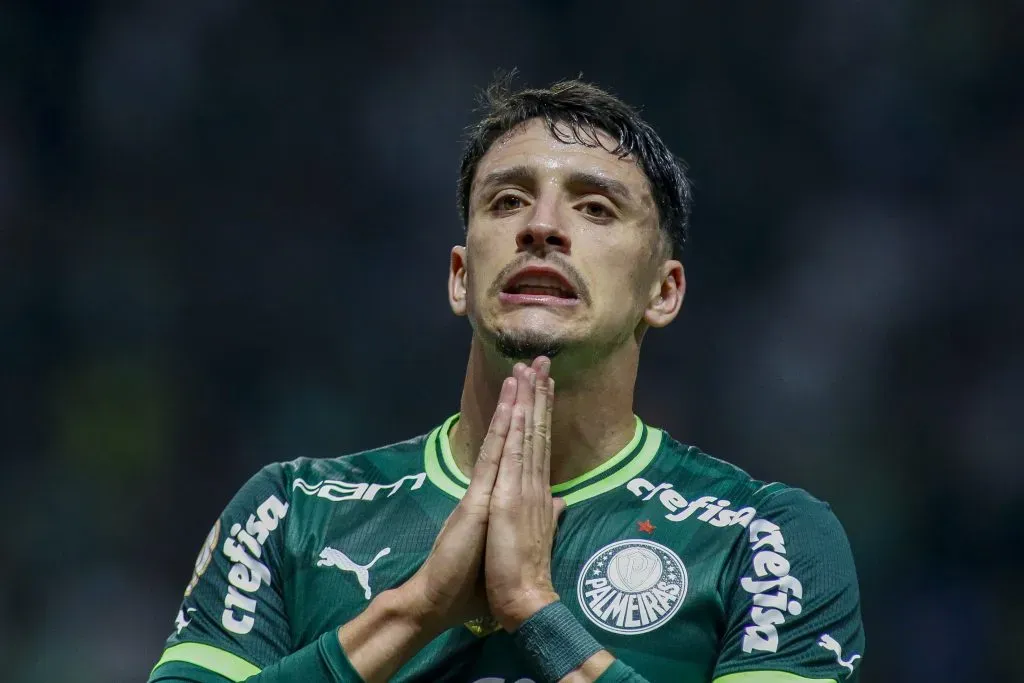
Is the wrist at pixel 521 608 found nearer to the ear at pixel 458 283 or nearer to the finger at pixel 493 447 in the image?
the finger at pixel 493 447

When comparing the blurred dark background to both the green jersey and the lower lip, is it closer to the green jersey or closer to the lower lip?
the green jersey

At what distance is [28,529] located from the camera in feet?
22.9

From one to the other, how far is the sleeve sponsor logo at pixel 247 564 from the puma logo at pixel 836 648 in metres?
1.43

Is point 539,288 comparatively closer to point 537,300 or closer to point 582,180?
point 537,300

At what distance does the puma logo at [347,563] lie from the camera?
11.2 feet

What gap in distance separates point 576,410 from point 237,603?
42.0 inches

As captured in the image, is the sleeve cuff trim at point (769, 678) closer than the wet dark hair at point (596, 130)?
Yes

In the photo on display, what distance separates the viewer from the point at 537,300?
11.5 feet

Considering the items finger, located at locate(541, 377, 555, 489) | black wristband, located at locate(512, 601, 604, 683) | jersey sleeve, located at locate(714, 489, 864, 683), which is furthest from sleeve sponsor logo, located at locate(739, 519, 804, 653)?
finger, located at locate(541, 377, 555, 489)

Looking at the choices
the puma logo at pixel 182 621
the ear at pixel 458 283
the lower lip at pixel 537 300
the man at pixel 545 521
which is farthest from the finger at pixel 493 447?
the puma logo at pixel 182 621

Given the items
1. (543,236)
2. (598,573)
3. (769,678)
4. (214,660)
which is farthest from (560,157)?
(214,660)

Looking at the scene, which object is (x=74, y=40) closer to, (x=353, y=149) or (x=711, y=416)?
(x=353, y=149)

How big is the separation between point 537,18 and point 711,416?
2650 millimetres

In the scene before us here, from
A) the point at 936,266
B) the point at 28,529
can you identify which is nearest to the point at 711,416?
the point at 936,266
